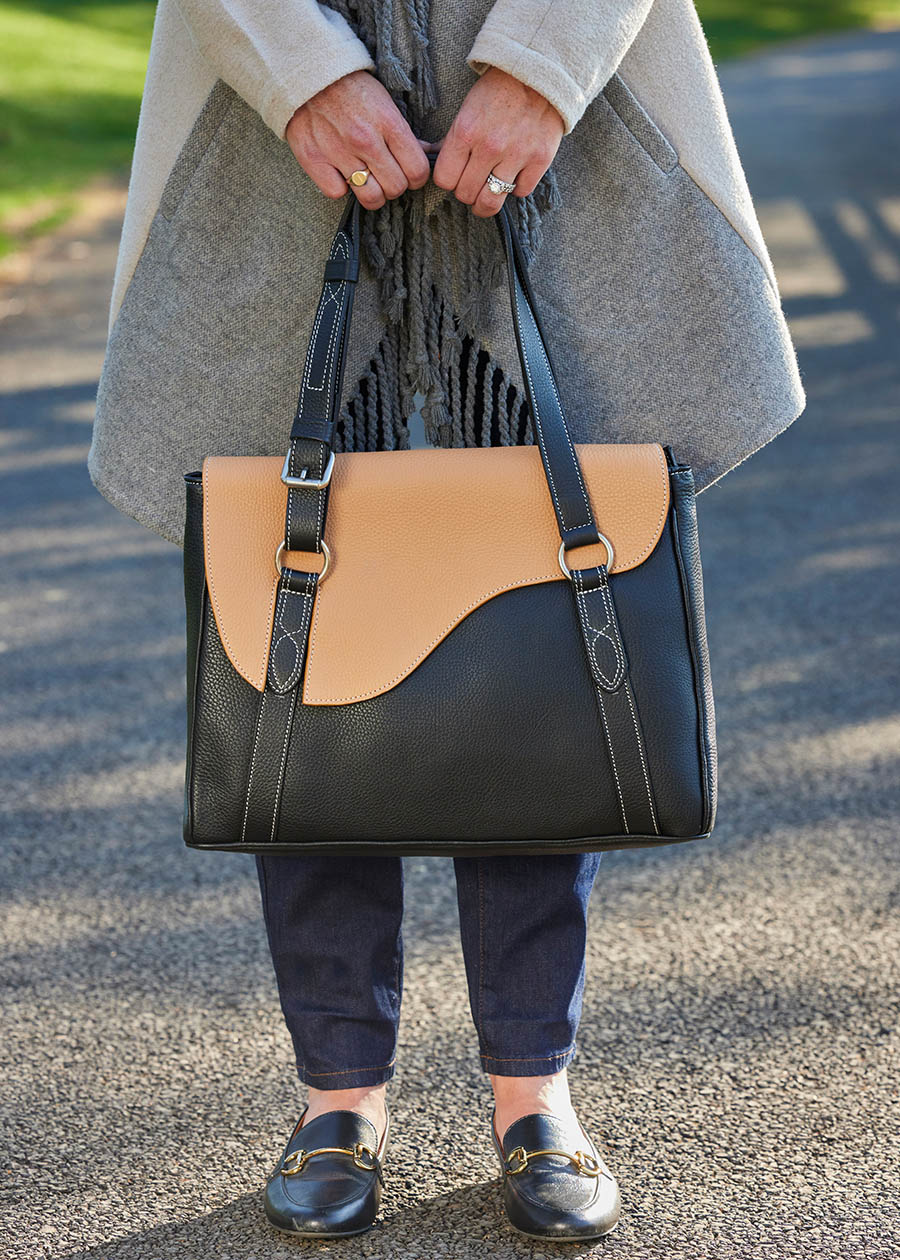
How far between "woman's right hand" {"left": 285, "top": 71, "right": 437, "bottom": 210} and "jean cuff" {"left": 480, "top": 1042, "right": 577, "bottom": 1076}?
97cm

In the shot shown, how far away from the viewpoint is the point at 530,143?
4.70ft

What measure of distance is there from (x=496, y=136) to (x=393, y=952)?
3.03ft

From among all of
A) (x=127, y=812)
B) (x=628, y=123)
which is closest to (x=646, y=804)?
(x=628, y=123)

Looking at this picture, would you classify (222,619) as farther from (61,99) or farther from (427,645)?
(61,99)

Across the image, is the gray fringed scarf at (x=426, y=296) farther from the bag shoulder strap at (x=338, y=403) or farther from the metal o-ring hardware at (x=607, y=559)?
the metal o-ring hardware at (x=607, y=559)

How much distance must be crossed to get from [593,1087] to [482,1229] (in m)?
0.31

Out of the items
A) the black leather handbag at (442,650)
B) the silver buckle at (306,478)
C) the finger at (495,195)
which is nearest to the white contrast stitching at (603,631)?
the black leather handbag at (442,650)

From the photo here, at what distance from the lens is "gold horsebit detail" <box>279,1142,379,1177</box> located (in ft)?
5.47

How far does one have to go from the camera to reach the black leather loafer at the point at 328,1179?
63.9 inches

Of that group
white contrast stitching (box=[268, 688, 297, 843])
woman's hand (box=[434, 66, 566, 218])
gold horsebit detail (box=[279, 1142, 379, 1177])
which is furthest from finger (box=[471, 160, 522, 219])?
gold horsebit detail (box=[279, 1142, 379, 1177])

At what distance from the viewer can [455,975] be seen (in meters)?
2.18

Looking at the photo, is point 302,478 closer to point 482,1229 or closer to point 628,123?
point 628,123

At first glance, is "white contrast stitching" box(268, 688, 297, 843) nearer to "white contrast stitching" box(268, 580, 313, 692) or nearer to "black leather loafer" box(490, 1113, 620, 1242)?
"white contrast stitching" box(268, 580, 313, 692)

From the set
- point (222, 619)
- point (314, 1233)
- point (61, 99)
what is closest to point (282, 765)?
point (222, 619)
